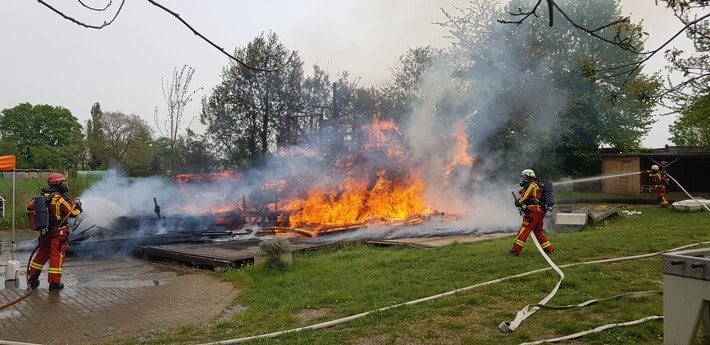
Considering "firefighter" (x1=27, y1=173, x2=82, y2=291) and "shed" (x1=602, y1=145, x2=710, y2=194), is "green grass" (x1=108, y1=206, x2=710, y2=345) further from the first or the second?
"shed" (x1=602, y1=145, x2=710, y2=194)

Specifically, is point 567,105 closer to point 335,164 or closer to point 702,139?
point 702,139

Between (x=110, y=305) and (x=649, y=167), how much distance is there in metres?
30.9

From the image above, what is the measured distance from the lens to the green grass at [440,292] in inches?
210

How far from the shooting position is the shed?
29516mm

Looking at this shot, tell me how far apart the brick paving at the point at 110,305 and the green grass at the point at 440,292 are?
0.48 meters

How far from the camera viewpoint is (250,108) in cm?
2745

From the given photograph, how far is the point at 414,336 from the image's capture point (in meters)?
5.29

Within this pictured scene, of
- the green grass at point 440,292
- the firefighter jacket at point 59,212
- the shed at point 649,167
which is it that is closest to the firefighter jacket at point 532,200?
the green grass at point 440,292

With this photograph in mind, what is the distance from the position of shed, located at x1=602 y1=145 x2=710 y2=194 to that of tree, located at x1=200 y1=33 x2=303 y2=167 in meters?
18.8

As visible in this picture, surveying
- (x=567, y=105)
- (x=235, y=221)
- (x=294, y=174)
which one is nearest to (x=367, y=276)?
(x=235, y=221)

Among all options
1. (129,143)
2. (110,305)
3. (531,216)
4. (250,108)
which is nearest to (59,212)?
(110,305)

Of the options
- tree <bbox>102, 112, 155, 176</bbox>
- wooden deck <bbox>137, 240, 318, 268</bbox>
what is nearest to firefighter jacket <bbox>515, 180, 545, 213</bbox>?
wooden deck <bbox>137, 240, 318, 268</bbox>

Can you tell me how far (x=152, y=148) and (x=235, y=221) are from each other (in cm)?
3038

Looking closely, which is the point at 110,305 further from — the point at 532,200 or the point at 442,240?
the point at 442,240
